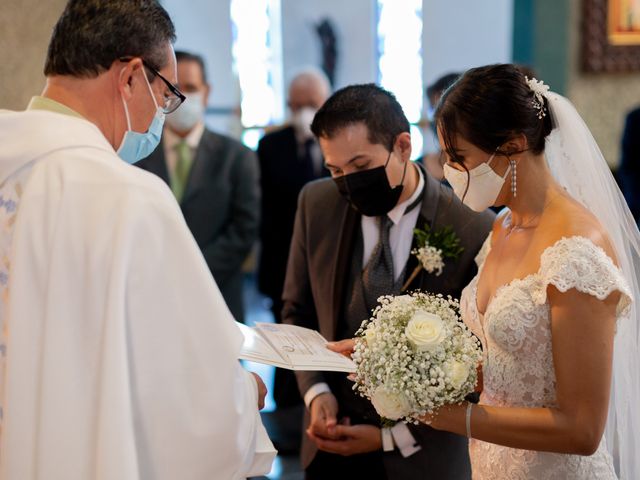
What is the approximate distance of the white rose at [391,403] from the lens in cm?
201

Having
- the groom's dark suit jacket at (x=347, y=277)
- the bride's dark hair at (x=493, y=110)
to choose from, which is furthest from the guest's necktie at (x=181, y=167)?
the bride's dark hair at (x=493, y=110)

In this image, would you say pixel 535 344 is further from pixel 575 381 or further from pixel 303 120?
pixel 303 120

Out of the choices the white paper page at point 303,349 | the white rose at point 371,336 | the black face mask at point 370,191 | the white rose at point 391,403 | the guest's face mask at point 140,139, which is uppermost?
the guest's face mask at point 140,139

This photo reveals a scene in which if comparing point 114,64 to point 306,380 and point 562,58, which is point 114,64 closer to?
point 306,380

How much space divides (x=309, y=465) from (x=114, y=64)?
1652 mm

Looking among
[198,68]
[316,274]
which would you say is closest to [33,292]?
[316,274]

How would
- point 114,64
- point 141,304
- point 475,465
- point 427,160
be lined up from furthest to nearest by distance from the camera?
point 427,160 → point 475,465 → point 114,64 → point 141,304

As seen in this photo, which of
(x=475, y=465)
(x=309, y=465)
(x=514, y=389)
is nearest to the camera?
(x=514, y=389)

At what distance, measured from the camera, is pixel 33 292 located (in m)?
1.78

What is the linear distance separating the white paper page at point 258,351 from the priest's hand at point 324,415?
0.55 meters

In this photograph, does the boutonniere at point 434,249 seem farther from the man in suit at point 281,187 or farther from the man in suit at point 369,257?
the man in suit at point 281,187

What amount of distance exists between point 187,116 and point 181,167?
309 mm

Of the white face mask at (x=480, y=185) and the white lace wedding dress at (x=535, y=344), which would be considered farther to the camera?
the white face mask at (x=480, y=185)

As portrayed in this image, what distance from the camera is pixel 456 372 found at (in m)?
1.99
